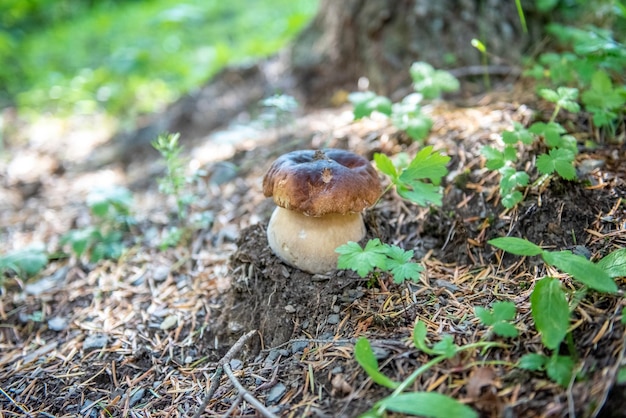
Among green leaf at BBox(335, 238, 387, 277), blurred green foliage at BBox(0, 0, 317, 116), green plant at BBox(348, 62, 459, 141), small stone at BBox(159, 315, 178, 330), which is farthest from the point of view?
blurred green foliage at BBox(0, 0, 317, 116)

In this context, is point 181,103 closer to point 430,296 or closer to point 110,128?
point 110,128

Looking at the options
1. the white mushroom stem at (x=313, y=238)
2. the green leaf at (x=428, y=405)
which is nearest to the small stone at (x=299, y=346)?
the white mushroom stem at (x=313, y=238)

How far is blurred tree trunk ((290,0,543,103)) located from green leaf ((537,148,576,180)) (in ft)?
6.36

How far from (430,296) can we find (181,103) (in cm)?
474

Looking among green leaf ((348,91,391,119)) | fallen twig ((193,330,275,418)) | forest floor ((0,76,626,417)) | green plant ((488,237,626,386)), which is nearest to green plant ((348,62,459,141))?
green leaf ((348,91,391,119))

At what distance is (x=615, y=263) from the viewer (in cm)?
196

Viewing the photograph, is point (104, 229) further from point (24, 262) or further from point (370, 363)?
point (370, 363)

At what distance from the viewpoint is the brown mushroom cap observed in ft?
7.45

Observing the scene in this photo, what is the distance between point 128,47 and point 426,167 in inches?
322

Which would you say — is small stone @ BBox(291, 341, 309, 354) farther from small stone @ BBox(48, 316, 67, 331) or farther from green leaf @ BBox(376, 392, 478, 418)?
small stone @ BBox(48, 316, 67, 331)

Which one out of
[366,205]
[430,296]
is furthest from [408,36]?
[430,296]

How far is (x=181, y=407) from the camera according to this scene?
7.09ft

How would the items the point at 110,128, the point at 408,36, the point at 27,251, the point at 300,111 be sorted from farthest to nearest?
the point at 110,128 → the point at 300,111 → the point at 408,36 → the point at 27,251

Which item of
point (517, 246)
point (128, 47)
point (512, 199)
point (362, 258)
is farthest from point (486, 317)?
point (128, 47)
